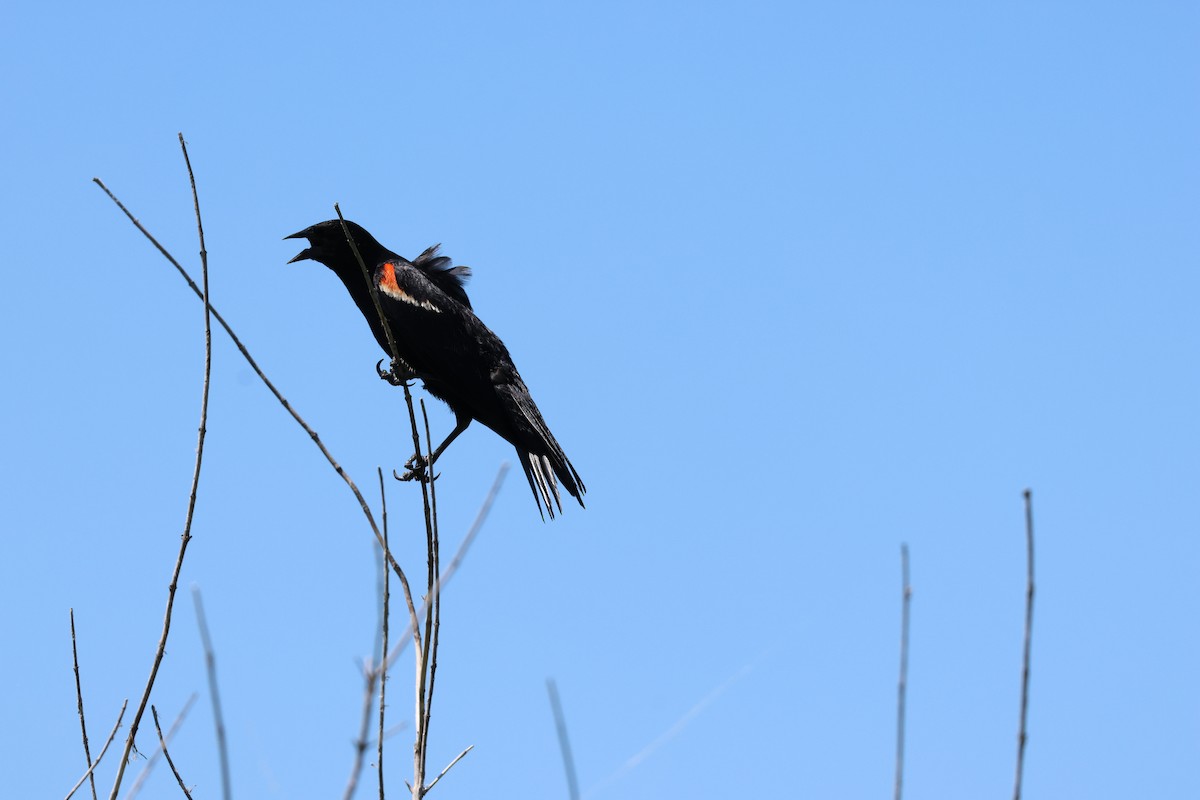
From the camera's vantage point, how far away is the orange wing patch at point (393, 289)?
690 cm

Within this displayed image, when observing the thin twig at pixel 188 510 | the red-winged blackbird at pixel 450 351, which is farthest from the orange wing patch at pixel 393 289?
the thin twig at pixel 188 510

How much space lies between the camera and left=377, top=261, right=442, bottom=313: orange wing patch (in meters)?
6.90

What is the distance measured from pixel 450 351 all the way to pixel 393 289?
0.57 metres

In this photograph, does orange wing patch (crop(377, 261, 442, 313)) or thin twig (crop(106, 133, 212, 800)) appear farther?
orange wing patch (crop(377, 261, 442, 313))

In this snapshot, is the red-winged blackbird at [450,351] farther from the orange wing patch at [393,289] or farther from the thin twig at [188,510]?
the thin twig at [188,510]

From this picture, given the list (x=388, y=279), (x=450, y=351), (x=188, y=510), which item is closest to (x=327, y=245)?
(x=388, y=279)

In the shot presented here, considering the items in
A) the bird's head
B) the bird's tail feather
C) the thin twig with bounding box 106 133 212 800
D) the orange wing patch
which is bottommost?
the thin twig with bounding box 106 133 212 800

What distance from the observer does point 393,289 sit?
276 inches

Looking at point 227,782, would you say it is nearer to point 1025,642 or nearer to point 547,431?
point 1025,642

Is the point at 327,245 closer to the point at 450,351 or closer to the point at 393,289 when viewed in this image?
the point at 393,289

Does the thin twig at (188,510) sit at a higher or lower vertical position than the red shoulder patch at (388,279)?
lower

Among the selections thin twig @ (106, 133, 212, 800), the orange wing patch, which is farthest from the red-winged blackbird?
thin twig @ (106, 133, 212, 800)

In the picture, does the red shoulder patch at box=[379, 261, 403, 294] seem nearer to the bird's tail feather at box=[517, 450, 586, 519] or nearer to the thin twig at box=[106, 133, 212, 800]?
the bird's tail feather at box=[517, 450, 586, 519]

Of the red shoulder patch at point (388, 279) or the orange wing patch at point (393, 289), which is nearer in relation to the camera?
the orange wing patch at point (393, 289)
